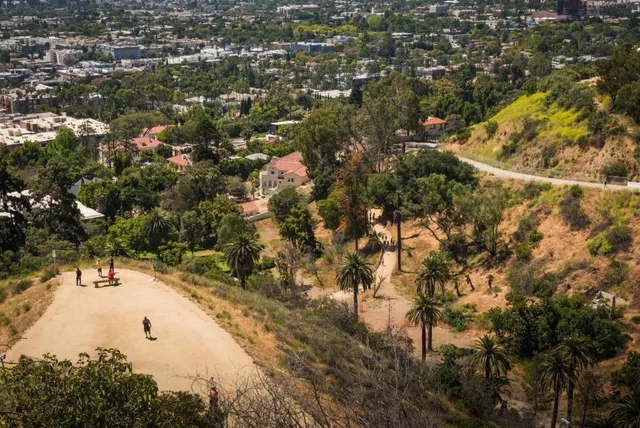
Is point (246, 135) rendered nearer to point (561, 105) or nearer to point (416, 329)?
point (561, 105)

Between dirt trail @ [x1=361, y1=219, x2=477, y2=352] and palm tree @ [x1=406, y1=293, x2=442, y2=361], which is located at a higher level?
palm tree @ [x1=406, y1=293, x2=442, y2=361]

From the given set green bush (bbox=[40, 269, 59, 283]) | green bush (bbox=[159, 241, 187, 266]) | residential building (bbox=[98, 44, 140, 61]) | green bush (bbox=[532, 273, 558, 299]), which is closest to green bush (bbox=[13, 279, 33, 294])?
green bush (bbox=[40, 269, 59, 283])

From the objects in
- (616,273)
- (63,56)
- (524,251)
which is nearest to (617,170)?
(524,251)

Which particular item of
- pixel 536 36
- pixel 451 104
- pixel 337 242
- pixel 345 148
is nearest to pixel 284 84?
pixel 536 36

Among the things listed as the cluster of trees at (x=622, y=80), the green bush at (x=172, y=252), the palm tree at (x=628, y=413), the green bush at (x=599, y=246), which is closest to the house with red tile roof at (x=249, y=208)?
the green bush at (x=172, y=252)

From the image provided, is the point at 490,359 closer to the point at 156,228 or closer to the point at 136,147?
the point at 156,228

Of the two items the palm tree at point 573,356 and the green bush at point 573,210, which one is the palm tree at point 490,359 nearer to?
the palm tree at point 573,356

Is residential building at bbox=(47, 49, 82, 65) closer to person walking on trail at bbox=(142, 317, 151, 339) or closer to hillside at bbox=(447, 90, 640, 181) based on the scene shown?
hillside at bbox=(447, 90, 640, 181)

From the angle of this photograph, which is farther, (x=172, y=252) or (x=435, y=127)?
(x=435, y=127)
